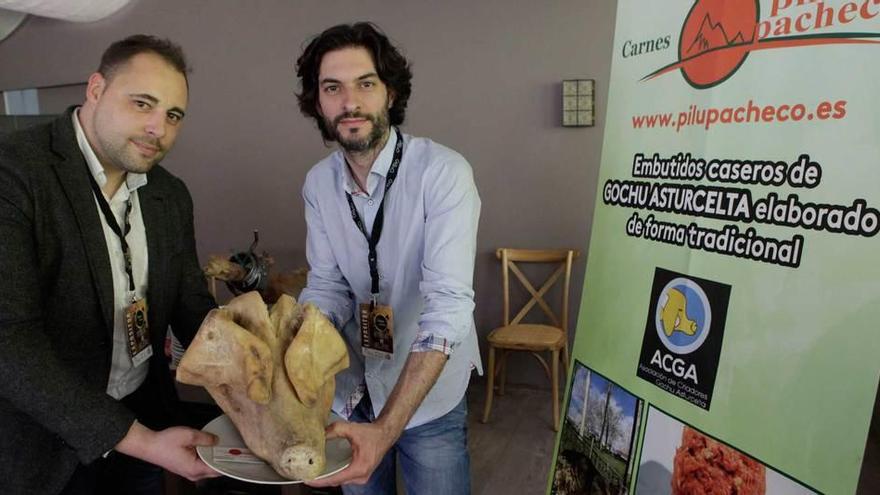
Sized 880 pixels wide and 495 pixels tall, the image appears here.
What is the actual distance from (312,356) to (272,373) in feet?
0.24

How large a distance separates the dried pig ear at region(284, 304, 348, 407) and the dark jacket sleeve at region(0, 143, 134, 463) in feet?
1.08

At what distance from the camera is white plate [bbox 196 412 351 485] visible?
961 mm

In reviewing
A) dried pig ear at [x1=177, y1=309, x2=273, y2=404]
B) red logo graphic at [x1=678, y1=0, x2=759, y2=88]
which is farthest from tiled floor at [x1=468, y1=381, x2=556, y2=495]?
red logo graphic at [x1=678, y1=0, x2=759, y2=88]

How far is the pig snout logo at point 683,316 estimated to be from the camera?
1.18 metres

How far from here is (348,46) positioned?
1.46 metres

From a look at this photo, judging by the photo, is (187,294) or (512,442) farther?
(512,442)

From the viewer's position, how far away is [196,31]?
15.1 ft

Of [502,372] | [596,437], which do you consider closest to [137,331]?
[596,437]

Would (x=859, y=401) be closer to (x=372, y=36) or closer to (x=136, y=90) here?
(x=372, y=36)

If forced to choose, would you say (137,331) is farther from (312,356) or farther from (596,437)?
(596,437)

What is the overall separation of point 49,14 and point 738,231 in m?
5.26

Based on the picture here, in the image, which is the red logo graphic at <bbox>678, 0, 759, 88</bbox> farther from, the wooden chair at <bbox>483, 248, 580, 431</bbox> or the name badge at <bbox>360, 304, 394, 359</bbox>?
the wooden chair at <bbox>483, 248, 580, 431</bbox>

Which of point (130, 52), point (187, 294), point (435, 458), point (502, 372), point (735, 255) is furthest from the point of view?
point (502, 372)

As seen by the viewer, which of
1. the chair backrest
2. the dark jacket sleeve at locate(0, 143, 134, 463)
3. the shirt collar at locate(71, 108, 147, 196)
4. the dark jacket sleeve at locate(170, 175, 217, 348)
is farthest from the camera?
the chair backrest
